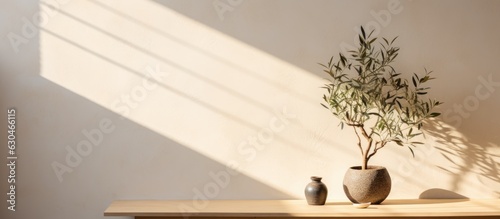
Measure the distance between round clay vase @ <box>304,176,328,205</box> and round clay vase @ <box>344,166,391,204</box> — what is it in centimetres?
17

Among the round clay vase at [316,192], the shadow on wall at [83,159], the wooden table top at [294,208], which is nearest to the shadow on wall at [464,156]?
the wooden table top at [294,208]

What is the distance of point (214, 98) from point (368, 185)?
1.23 m

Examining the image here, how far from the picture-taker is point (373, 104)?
14.9 ft

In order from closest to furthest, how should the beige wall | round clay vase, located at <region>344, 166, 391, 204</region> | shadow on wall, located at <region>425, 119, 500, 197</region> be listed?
round clay vase, located at <region>344, 166, 391, 204</region>, the beige wall, shadow on wall, located at <region>425, 119, 500, 197</region>

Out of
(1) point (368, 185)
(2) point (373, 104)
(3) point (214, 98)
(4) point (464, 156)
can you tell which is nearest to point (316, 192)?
(1) point (368, 185)

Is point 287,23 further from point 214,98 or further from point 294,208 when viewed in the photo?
point 294,208

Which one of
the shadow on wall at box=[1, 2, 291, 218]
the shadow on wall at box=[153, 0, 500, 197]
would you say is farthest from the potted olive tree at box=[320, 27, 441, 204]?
the shadow on wall at box=[1, 2, 291, 218]

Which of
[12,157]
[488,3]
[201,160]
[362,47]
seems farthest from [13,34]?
[488,3]

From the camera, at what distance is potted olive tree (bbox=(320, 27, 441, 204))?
4391mm

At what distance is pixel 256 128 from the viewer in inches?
181

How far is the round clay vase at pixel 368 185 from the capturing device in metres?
4.34

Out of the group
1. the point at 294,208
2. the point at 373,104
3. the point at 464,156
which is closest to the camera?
the point at 294,208

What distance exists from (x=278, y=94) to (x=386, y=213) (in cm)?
111

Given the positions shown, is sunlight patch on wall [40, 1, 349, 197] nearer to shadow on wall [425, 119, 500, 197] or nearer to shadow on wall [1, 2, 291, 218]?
shadow on wall [1, 2, 291, 218]
